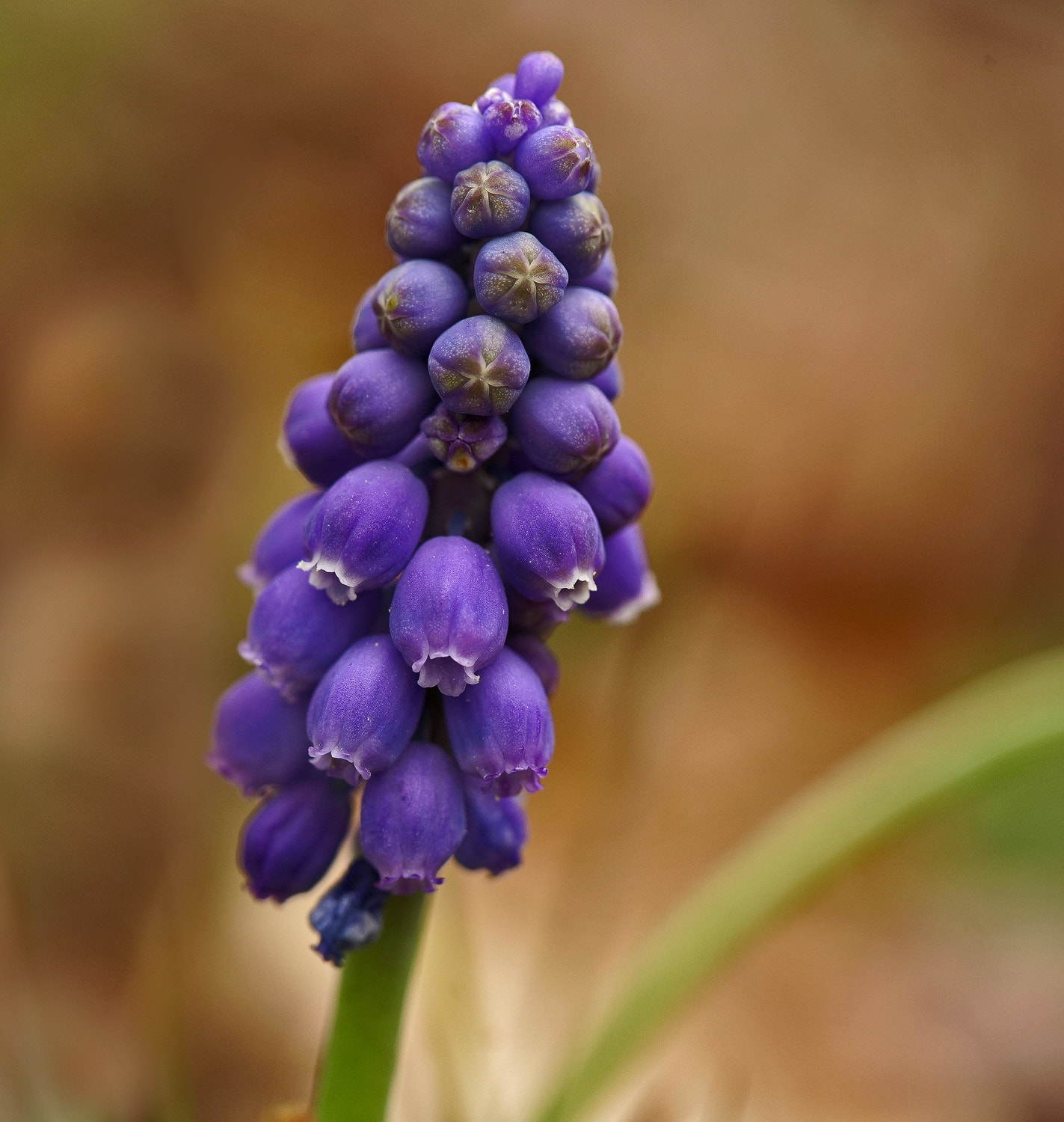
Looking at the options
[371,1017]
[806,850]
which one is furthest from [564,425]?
[806,850]

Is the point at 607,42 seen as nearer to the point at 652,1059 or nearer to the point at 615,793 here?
the point at 615,793

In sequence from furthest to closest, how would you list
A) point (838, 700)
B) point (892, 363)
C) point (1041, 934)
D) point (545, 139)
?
point (892, 363) < point (838, 700) < point (1041, 934) < point (545, 139)

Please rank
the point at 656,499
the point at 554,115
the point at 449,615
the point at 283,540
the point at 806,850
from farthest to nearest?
the point at 656,499 → the point at 806,850 → the point at 283,540 → the point at 554,115 → the point at 449,615

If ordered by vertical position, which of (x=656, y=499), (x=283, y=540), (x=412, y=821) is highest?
(x=656, y=499)

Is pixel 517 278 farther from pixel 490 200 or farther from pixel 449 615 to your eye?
pixel 449 615

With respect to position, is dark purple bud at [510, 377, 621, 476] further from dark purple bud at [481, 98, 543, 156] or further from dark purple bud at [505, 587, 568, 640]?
dark purple bud at [481, 98, 543, 156]

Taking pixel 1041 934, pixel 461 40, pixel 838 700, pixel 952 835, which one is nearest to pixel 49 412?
pixel 461 40

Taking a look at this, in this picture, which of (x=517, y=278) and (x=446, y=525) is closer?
(x=517, y=278)
